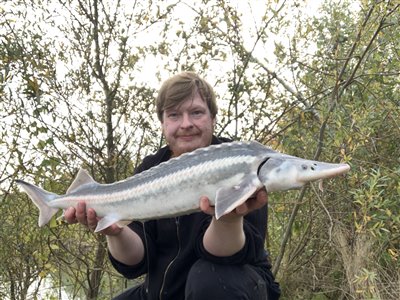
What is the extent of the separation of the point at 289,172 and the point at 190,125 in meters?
0.79

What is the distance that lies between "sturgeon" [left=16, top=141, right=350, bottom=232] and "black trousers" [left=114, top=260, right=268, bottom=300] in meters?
0.36

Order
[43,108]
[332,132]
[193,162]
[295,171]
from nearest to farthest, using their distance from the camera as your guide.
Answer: [295,171], [193,162], [332,132], [43,108]

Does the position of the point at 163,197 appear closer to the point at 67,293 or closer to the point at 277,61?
the point at 277,61

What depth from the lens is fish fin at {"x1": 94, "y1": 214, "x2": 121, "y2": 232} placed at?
2.51 meters

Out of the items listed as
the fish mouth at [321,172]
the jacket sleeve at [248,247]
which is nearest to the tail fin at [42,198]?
the jacket sleeve at [248,247]

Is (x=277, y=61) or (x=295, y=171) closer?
(x=295, y=171)

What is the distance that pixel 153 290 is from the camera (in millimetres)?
2861

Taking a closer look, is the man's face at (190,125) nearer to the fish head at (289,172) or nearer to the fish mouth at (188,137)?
the fish mouth at (188,137)

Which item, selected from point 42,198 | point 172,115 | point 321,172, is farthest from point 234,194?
point 42,198

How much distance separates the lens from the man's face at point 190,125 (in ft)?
8.91

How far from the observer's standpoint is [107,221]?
2527 mm

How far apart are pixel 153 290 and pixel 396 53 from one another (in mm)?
2525

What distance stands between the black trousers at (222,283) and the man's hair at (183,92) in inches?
30.6

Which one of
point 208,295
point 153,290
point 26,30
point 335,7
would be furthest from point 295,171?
point 26,30
